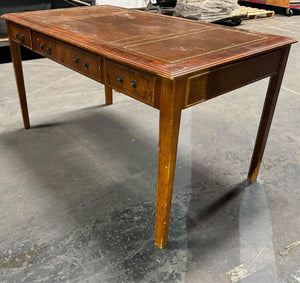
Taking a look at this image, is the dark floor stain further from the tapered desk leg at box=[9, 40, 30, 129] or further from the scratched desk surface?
the tapered desk leg at box=[9, 40, 30, 129]

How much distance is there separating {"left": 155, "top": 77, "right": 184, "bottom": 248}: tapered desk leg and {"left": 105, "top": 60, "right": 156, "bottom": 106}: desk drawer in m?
0.08

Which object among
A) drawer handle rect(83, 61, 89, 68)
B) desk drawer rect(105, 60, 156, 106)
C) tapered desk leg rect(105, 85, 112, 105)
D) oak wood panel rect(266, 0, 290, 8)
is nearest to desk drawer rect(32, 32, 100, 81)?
drawer handle rect(83, 61, 89, 68)

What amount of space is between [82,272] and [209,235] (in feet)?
2.04

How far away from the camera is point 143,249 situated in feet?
4.89

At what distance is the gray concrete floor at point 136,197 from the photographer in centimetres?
141

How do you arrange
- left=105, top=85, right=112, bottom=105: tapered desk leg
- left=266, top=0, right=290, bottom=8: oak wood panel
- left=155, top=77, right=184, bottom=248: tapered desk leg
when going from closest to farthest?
left=155, top=77, right=184, bottom=248: tapered desk leg, left=105, top=85, right=112, bottom=105: tapered desk leg, left=266, top=0, right=290, bottom=8: oak wood panel

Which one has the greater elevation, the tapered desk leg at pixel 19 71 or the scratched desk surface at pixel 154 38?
the scratched desk surface at pixel 154 38

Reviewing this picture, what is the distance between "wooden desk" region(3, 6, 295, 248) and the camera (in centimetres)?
118

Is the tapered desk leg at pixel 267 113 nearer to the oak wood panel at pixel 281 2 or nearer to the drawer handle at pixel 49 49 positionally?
the drawer handle at pixel 49 49

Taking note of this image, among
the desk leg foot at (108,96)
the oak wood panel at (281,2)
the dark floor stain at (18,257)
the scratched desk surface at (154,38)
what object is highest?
the scratched desk surface at (154,38)

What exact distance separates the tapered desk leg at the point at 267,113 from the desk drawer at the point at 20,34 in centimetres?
143

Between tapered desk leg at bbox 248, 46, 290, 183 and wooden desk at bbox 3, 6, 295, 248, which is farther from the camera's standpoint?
tapered desk leg at bbox 248, 46, 290, 183

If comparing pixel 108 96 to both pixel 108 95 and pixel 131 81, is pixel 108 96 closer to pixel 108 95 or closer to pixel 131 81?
pixel 108 95

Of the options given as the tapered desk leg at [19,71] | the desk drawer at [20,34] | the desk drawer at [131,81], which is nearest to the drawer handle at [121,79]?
the desk drawer at [131,81]
